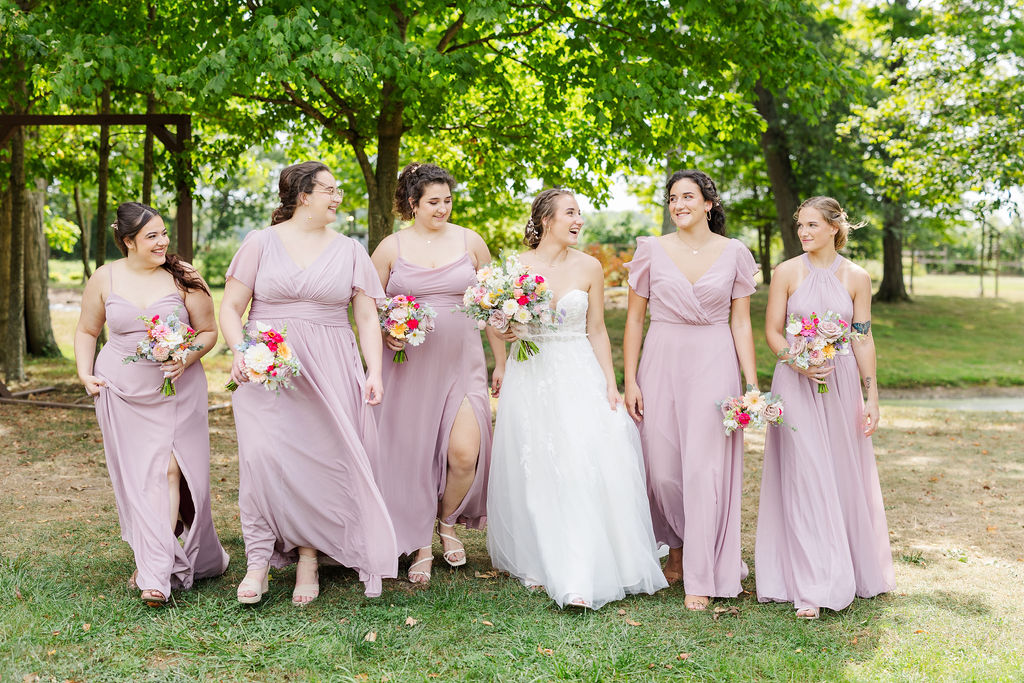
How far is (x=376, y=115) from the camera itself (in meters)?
12.5

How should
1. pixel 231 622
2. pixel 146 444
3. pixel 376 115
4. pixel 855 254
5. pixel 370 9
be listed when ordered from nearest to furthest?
1. pixel 231 622
2. pixel 146 444
3. pixel 370 9
4. pixel 376 115
5. pixel 855 254

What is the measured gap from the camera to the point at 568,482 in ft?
17.1

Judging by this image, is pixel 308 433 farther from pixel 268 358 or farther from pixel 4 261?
pixel 4 261

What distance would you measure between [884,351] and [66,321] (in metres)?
20.3

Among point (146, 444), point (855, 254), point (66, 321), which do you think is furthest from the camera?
point (855, 254)

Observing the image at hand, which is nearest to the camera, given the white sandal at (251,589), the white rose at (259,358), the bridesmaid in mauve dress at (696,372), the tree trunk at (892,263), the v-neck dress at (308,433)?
the white rose at (259,358)

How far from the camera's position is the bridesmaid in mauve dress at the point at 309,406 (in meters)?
4.97

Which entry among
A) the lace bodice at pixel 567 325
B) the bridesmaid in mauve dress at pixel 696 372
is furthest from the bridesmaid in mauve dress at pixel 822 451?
the lace bodice at pixel 567 325

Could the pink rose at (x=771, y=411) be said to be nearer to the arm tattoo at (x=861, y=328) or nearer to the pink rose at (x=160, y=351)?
the arm tattoo at (x=861, y=328)

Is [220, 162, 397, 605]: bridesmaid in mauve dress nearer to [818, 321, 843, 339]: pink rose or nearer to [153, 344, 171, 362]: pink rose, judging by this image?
[153, 344, 171, 362]: pink rose

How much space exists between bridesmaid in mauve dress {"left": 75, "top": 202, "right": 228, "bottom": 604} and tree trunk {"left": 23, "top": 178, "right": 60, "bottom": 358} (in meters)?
12.3

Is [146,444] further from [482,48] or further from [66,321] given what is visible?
[66,321]

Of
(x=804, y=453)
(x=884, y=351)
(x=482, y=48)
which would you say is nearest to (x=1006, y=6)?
(x=884, y=351)

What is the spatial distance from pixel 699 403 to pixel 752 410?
358mm
